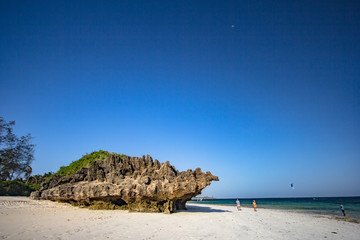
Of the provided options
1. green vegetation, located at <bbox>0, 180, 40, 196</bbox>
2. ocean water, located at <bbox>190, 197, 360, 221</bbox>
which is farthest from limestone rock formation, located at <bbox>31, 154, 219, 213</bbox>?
ocean water, located at <bbox>190, 197, 360, 221</bbox>

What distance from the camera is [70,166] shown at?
31641mm

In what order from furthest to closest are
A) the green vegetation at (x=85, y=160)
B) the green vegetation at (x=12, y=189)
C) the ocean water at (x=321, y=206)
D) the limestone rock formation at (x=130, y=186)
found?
the green vegetation at (x=85, y=160) → the ocean water at (x=321, y=206) → the green vegetation at (x=12, y=189) → the limestone rock formation at (x=130, y=186)

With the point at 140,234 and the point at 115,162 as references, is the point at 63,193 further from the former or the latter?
the point at 140,234

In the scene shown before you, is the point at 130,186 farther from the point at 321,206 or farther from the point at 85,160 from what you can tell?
the point at 321,206

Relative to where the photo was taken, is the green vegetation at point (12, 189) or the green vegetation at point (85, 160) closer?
the green vegetation at point (12, 189)

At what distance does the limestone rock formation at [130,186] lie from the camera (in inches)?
631

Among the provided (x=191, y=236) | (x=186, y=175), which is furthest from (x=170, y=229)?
(x=186, y=175)

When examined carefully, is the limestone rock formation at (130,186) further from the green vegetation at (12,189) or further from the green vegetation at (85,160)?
the green vegetation at (85,160)

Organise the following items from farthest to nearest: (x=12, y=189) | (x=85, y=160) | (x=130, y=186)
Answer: (x=85, y=160) < (x=12, y=189) < (x=130, y=186)

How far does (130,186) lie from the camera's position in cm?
1620

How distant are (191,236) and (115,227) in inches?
177

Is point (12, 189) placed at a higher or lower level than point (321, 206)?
higher

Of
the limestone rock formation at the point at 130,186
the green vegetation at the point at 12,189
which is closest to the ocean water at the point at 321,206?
the limestone rock formation at the point at 130,186

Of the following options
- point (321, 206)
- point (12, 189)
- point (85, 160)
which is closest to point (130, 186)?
point (85, 160)
